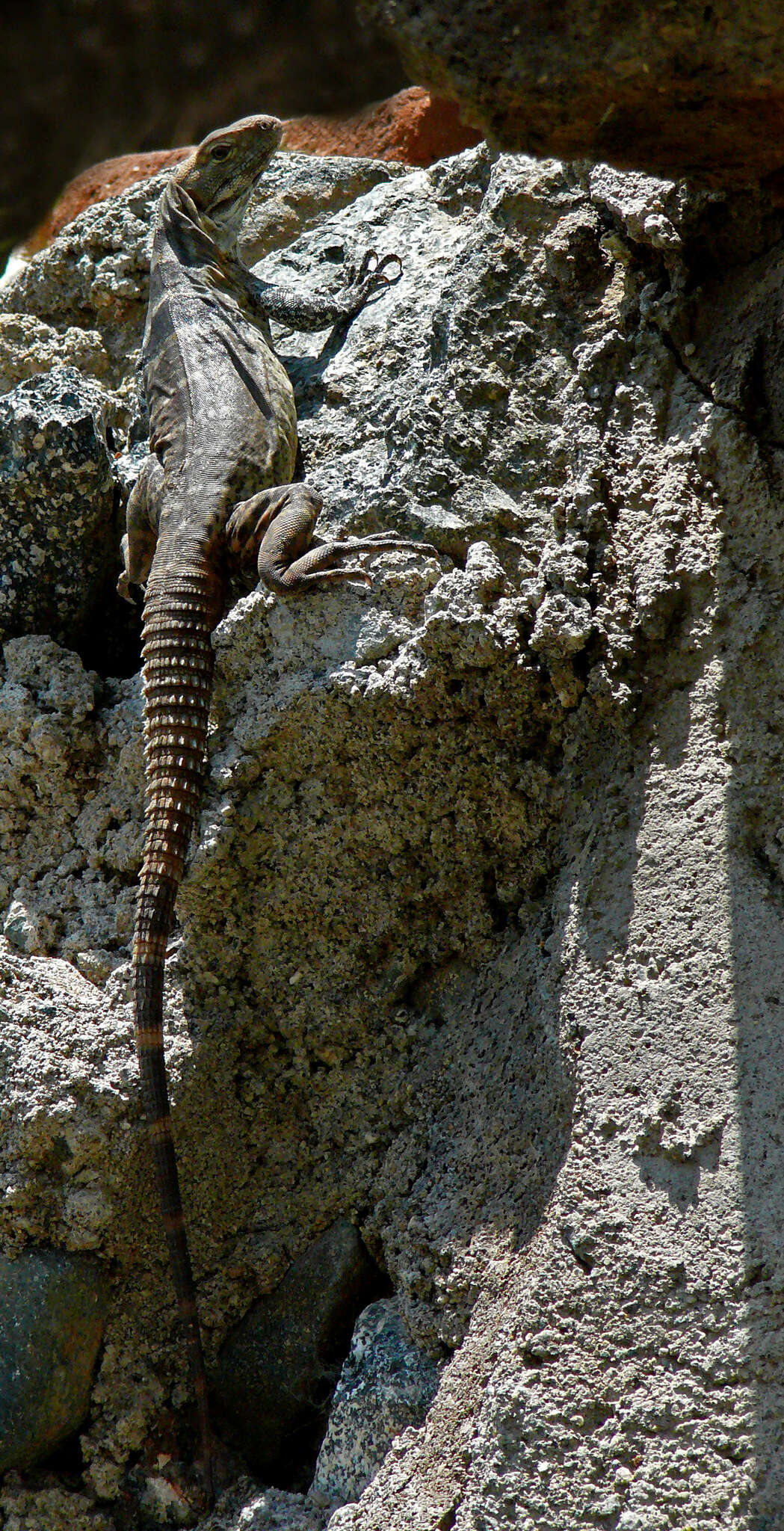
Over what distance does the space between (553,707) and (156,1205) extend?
169 centimetres

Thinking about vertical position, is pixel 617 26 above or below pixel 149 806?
above

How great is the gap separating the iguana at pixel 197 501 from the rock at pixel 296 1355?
6.5 inches

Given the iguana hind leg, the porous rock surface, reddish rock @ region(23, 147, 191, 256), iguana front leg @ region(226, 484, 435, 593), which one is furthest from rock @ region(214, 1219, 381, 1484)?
reddish rock @ region(23, 147, 191, 256)

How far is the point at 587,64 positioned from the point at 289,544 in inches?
64.8

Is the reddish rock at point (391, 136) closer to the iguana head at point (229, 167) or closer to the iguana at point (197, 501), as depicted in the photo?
the iguana head at point (229, 167)

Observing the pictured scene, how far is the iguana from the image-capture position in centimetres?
301

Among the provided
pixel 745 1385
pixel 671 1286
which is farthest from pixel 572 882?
pixel 745 1385

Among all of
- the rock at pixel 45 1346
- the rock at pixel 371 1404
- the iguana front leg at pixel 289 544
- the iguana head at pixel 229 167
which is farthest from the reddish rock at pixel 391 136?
the rock at pixel 371 1404

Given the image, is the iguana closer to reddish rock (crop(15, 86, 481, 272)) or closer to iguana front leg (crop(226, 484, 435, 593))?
iguana front leg (crop(226, 484, 435, 593))

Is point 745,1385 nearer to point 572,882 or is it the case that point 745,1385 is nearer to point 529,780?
point 572,882

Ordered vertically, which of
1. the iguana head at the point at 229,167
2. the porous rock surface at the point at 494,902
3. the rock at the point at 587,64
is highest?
the iguana head at the point at 229,167

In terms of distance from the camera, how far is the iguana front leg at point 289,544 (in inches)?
123

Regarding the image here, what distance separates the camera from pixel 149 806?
311 cm

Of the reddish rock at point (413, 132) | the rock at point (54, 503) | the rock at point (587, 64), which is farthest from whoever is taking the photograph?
the reddish rock at point (413, 132)
